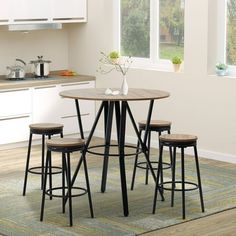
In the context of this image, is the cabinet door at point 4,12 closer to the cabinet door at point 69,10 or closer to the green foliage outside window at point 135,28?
the cabinet door at point 69,10

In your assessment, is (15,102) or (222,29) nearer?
(222,29)

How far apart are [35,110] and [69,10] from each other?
131 cm

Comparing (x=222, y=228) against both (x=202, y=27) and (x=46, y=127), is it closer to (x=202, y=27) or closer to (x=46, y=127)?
(x=46, y=127)

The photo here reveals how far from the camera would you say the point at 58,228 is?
5.16m

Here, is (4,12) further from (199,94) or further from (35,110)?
(199,94)

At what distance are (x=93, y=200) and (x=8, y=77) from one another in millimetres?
2756

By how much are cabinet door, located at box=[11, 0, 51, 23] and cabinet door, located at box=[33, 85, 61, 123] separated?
0.80 m

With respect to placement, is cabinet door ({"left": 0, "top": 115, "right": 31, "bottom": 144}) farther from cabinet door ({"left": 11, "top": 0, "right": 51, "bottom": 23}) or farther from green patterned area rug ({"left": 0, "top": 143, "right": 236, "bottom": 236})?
cabinet door ({"left": 11, "top": 0, "right": 51, "bottom": 23})

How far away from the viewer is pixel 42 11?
27.2ft

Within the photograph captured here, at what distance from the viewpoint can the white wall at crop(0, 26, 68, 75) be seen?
27.8 ft

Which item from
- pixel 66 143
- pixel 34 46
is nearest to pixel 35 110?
pixel 34 46

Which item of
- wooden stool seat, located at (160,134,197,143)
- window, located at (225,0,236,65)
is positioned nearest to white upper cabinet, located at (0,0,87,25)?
window, located at (225,0,236,65)

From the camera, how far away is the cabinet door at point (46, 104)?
8148 mm

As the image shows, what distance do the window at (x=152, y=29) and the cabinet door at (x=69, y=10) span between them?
1.56 ft
